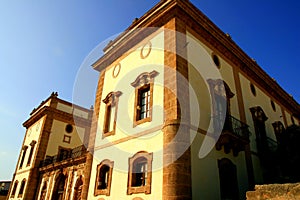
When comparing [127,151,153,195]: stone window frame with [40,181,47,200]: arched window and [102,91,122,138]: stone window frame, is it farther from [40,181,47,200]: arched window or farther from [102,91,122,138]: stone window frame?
[40,181,47,200]: arched window

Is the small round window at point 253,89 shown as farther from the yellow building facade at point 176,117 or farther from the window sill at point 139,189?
the window sill at point 139,189

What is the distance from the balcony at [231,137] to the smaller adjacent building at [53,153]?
9801 millimetres

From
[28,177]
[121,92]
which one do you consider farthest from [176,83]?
[28,177]

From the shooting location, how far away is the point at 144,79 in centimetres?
1072

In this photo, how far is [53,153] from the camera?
73.7ft

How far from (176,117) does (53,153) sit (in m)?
18.6

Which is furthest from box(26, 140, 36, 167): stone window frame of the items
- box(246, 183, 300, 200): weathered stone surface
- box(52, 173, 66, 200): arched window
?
box(246, 183, 300, 200): weathered stone surface

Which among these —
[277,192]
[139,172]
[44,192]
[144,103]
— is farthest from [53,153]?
[277,192]

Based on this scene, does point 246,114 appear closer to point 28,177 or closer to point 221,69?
point 221,69

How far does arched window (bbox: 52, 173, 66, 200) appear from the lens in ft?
56.2

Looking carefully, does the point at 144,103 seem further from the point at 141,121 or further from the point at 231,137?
the point at 231,137

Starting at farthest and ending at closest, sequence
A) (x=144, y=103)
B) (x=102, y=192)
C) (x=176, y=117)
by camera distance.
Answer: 1. (x=144, y=103)
2. (x=102, y=192)
3. (x=176, y=117)

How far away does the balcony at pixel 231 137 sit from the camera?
9297 mm

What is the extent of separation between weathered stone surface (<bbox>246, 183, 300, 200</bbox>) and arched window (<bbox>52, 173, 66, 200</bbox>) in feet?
50.8
